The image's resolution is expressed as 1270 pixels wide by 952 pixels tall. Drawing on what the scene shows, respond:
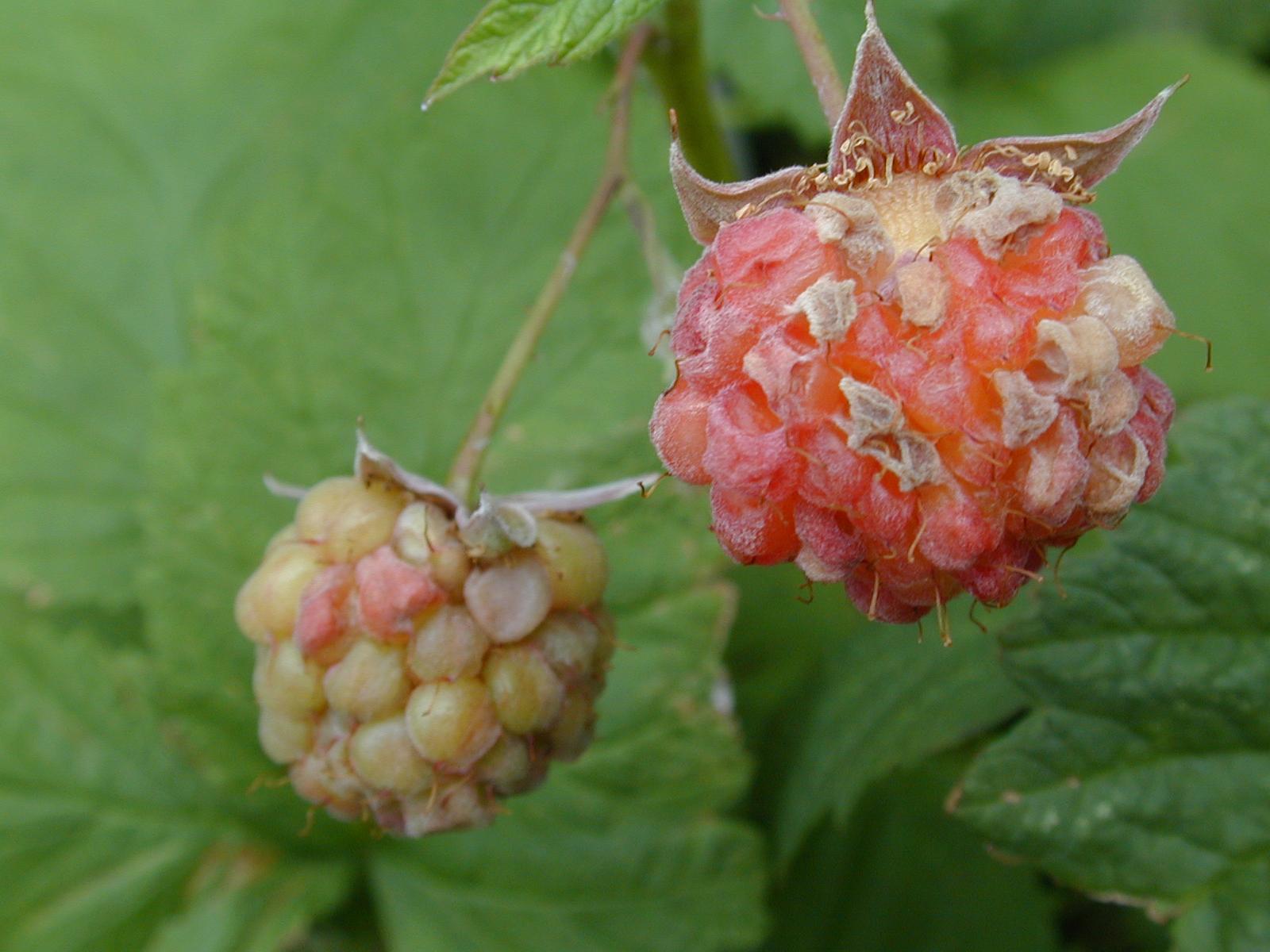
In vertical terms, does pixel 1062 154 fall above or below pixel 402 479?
above

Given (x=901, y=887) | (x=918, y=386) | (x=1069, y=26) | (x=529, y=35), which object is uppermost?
(x=529, y=35)

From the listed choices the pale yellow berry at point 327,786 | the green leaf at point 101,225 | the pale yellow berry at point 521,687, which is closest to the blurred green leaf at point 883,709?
the pale yellow berry at point 521,687

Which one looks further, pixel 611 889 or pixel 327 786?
pixel 611 889

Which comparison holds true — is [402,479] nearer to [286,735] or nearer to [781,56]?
[286,735]

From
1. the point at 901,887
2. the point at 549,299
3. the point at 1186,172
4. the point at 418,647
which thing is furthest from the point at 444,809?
the point at 1186,172

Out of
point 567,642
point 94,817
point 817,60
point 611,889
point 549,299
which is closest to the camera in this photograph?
point 817,60

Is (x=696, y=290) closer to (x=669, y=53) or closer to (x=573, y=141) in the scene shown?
(x=669, y=53)

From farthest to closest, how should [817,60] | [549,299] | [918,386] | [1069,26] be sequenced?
[1069,26]
[549,299]
[817,60]
[918,386]

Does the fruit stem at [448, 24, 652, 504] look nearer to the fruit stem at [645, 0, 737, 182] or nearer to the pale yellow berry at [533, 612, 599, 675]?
the fruit stem at [645, 0, 737, 182]
